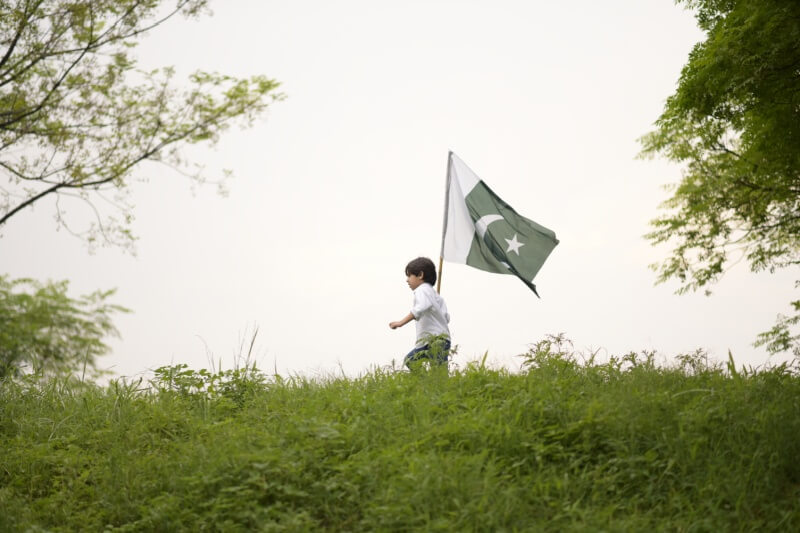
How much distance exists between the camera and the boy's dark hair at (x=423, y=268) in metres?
9.62

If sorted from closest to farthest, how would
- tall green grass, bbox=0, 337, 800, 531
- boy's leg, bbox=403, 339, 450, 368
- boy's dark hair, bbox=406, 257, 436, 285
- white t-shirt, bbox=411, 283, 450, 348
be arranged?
tall green grass, bbox=0, 337, 800, 531 → boy's leg, bbox=403, 339, 450, 368 → white t-shirt, bbox=411, 283, 450, 348 → boy's dark hair, bbox=406, 257, 436, 285

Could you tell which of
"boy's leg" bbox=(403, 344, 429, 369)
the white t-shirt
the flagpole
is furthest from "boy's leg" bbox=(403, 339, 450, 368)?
the flagpole

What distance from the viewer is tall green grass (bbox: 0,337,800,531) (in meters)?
4.82

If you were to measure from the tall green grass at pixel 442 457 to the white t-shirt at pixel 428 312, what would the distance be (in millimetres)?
1550

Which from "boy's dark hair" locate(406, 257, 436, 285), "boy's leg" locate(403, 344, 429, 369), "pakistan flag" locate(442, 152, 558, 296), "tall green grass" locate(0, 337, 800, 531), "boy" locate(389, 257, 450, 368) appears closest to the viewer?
"tall green grass" locate(0, 337, 800, 531)

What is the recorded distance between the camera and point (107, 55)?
Result: 1278cm

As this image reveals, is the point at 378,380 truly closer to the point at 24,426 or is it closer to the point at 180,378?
the point at 180,378

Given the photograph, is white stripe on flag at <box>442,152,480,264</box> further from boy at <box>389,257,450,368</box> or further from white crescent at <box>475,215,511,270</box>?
boy at <box>389,257,450,368</box>

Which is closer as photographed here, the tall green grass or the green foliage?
the tall green grass

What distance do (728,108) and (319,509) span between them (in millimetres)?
10275

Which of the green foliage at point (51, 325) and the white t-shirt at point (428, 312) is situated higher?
the green foliage at point (51, 325)

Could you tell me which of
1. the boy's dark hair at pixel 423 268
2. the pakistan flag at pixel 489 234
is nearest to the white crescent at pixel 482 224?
the pakistan flag at pixel 489 234

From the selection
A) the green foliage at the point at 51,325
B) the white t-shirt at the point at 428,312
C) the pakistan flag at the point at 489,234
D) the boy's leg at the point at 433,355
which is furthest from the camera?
the green foliage at the point at 51,325

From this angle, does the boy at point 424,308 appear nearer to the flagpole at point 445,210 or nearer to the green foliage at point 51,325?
the flagpole at point 445,210
